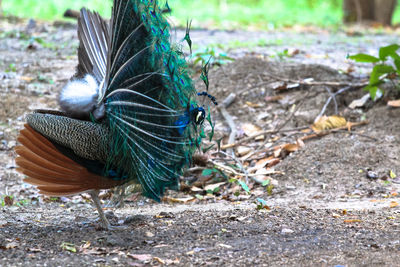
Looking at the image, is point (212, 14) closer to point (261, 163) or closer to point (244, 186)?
point (261, 163)

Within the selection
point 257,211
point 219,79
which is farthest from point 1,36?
point 257,211

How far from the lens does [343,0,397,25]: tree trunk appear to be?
553 inches

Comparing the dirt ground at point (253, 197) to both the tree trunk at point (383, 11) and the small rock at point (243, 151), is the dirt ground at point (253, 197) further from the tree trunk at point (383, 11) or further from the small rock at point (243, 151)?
the tree trunk at point (383, 11)

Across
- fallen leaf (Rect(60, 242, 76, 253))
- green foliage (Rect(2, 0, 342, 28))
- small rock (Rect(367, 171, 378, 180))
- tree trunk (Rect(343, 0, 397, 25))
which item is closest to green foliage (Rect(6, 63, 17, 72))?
green foliage (Rect(2, 0, 342, 28))

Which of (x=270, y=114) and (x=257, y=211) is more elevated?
(x=270, y=114)

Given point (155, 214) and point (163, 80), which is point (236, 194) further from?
point (163, 80)

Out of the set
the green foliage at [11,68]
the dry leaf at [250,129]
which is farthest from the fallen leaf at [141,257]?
the green foliage at [11,68]

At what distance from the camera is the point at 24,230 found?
3986 mm

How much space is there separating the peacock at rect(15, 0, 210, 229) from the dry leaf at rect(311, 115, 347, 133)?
→ 8.54ft

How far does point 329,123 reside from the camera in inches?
243

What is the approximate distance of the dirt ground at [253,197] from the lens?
3.48 m

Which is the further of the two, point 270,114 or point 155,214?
point 270,114

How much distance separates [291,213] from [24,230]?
2041 mm

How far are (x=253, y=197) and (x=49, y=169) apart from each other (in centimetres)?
209
